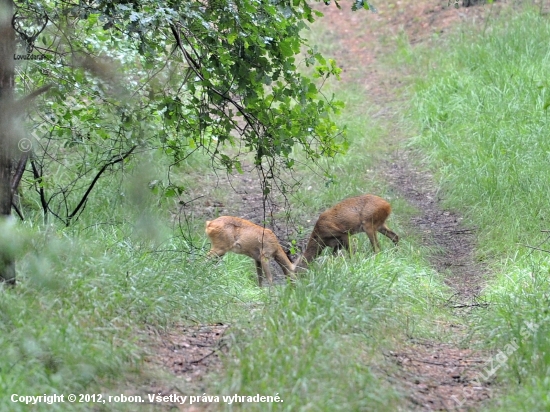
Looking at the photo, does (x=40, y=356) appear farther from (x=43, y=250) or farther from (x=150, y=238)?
(x=150, y=238)

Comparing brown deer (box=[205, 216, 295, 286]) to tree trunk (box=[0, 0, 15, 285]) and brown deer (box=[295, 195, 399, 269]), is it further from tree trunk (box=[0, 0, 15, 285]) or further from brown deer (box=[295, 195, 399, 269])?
tree trunk (box=[0, 0, 15, 285])

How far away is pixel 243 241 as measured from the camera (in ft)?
28.3

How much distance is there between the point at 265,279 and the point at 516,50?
6.80 meters

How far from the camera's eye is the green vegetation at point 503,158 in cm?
506

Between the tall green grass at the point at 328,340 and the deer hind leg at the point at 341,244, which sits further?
Answer: the deer hind leg at the point at 341,244

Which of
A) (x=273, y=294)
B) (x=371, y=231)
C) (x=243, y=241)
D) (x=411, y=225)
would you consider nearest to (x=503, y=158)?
(x=411, y=225)

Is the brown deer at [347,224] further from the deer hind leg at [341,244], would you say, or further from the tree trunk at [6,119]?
the tree trunk at [6,119]

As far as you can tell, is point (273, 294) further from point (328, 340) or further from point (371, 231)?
point (371, 231)

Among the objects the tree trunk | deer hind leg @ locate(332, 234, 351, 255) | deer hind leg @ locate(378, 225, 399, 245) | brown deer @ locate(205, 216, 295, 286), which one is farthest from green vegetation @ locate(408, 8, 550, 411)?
the tree trunk

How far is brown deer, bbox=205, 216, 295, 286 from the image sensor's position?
8.52m

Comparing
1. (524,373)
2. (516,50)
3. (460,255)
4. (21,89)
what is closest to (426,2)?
(516,50)

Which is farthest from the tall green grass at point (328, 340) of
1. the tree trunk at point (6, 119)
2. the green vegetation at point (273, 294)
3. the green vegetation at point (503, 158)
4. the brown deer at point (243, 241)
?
the brown deer at point (243, 241)

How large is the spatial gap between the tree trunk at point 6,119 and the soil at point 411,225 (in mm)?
1290

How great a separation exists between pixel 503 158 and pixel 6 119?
6.83 meters
